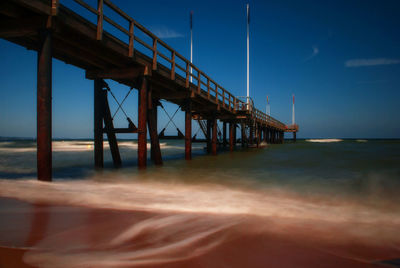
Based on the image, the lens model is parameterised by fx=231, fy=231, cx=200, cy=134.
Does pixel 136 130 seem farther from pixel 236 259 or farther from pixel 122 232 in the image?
pixel 236 259

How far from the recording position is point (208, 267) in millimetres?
2033

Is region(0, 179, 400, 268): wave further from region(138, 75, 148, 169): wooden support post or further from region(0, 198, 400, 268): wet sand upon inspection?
region(138, 75, 148, 169): wooden support post

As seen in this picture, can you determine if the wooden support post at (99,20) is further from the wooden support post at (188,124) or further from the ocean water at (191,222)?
the wooden support post at (188,124)

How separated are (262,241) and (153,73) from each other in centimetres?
811

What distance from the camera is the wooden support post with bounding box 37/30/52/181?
5.21 m

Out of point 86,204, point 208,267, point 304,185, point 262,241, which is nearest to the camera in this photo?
point 208,267

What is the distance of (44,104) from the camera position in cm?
524

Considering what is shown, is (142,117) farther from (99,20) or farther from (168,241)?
(168,241)

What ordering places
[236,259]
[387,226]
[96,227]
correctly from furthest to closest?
[387,226], [96,227], [236,259]

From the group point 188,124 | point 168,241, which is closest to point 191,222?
point 168,241

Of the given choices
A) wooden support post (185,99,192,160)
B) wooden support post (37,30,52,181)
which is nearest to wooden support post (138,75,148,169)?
wooden support post (37,30,52,181)

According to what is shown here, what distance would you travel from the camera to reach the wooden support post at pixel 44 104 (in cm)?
521

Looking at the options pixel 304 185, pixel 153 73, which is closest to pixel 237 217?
pixel 304 185

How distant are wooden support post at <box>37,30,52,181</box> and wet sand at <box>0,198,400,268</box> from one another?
2.05 m
